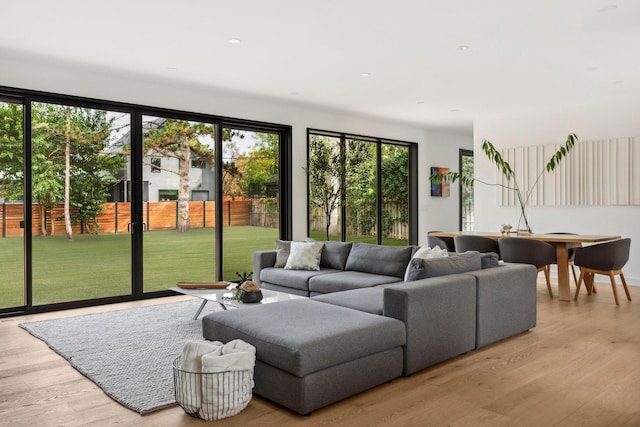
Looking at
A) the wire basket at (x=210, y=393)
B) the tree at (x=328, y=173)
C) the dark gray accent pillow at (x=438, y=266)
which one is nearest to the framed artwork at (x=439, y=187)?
the tree at (x=328, y=173)

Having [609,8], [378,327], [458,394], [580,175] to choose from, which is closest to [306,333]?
[378,327]

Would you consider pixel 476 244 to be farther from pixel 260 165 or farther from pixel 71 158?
pixel 71 158

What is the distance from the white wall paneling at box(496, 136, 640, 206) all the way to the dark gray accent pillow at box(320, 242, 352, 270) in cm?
375

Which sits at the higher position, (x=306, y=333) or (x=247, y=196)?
(x=247, y=196)

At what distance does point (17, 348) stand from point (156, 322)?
3.83 ft

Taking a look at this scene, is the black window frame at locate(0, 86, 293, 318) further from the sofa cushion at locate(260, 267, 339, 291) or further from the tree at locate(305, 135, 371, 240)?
the sofa cushion at locate(260, 267, 339, 291)

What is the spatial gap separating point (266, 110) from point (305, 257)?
2504 millimetres

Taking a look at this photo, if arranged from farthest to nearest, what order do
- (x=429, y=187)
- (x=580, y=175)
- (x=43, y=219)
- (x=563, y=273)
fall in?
(x=429, y=187) < (x=580, y=175) < (x=563, y=273) < (x=43, y=219)

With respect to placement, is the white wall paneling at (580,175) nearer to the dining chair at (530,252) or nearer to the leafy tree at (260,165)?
the dining chair at (530,252)

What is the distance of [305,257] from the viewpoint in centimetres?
583

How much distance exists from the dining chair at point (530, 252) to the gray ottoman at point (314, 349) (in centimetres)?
330

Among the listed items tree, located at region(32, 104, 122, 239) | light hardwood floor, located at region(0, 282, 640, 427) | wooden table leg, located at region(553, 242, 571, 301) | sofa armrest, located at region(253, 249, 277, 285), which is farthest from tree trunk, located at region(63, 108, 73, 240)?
wooden table leg, located at region(553, 242, 571, 301)

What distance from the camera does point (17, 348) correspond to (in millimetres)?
4020

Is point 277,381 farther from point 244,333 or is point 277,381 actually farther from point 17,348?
point 17,348
